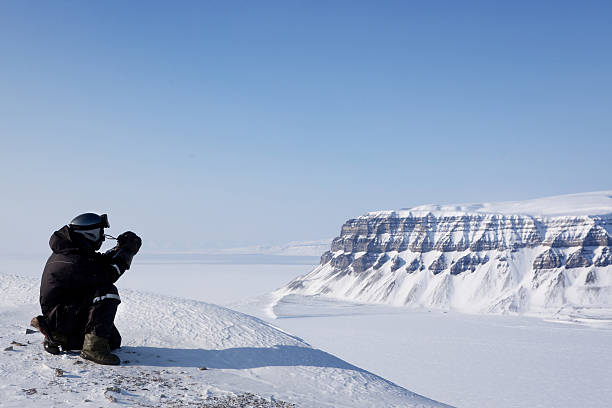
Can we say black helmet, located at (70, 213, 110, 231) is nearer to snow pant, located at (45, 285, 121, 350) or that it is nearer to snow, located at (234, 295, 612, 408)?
snow pant, located at (45, 285, 121, 350)

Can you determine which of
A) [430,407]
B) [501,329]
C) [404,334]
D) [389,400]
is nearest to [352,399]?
[389,400]

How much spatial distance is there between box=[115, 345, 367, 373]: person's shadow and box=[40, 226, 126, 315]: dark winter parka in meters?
1.38

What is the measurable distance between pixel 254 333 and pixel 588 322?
608ft

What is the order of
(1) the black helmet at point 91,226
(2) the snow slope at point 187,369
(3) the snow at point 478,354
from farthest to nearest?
(3) the snow at point 478,354, (1) the black helmet at point 91,226, (2) the snow slope at point 187,369

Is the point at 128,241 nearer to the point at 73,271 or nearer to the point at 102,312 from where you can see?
the point at 73,271

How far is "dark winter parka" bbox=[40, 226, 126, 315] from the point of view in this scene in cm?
802

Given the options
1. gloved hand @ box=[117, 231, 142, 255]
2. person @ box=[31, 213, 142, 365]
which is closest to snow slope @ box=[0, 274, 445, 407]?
person @ box=[31, 213, 142, 365]

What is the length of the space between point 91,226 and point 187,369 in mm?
2753

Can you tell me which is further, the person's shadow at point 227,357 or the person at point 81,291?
the person's shadow at point 227,357

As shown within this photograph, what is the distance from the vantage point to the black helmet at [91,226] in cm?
813

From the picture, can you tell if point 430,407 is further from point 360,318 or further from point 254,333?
point 360,318

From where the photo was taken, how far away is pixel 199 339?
1021 cm

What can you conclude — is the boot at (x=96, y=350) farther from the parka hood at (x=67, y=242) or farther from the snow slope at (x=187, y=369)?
the parka hood at (x=67, y=242)

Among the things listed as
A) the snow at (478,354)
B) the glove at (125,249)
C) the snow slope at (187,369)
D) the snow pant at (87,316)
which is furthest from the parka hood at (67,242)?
the snow at (478,354)
